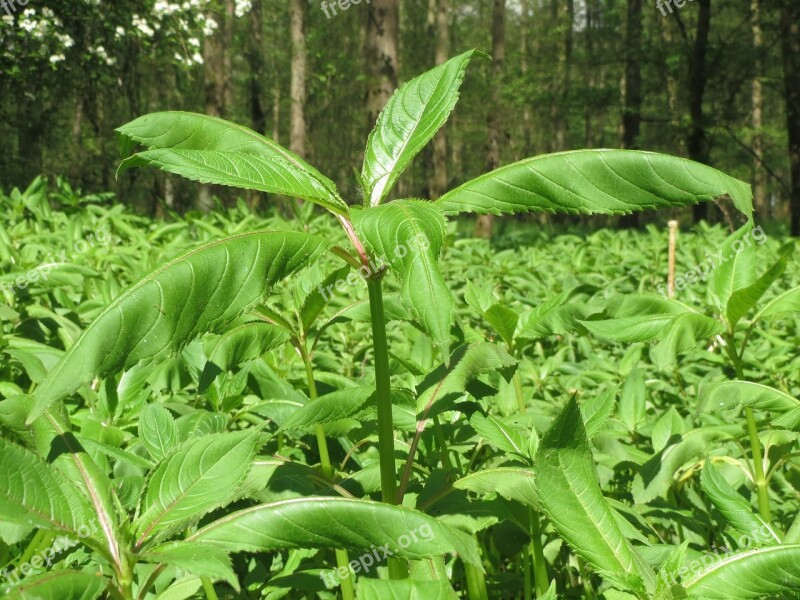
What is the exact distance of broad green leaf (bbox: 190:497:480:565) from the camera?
1019 mm

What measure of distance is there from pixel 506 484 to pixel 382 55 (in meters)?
8.93

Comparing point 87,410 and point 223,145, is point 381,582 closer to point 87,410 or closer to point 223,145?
point 223,145

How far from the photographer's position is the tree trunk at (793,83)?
1245 cm

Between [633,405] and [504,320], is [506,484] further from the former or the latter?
[633,405]

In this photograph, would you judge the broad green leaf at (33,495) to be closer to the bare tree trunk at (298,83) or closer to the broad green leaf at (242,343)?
the broad green leaf at (242,343)

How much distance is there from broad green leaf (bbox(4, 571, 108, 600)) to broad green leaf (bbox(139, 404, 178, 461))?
1.83ft

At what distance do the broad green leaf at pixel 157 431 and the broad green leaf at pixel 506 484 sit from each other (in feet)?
1.98

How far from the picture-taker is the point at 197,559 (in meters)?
0.95

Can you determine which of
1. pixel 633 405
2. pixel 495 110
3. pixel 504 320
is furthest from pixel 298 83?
pixel 504 320

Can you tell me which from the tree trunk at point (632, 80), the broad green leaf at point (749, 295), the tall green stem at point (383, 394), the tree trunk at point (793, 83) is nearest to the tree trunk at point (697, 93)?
the tree trunk at point (793, 83)

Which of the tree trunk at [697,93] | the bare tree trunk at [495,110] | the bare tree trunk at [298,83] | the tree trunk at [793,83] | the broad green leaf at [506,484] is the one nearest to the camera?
the broad green leaf at [506,484]

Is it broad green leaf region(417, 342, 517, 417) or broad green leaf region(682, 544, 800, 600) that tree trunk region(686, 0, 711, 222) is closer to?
broad green leaf region(417, 342, 517, 417)

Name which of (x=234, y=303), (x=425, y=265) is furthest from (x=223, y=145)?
(x=425, y=265)

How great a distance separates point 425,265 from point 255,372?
1160mm
